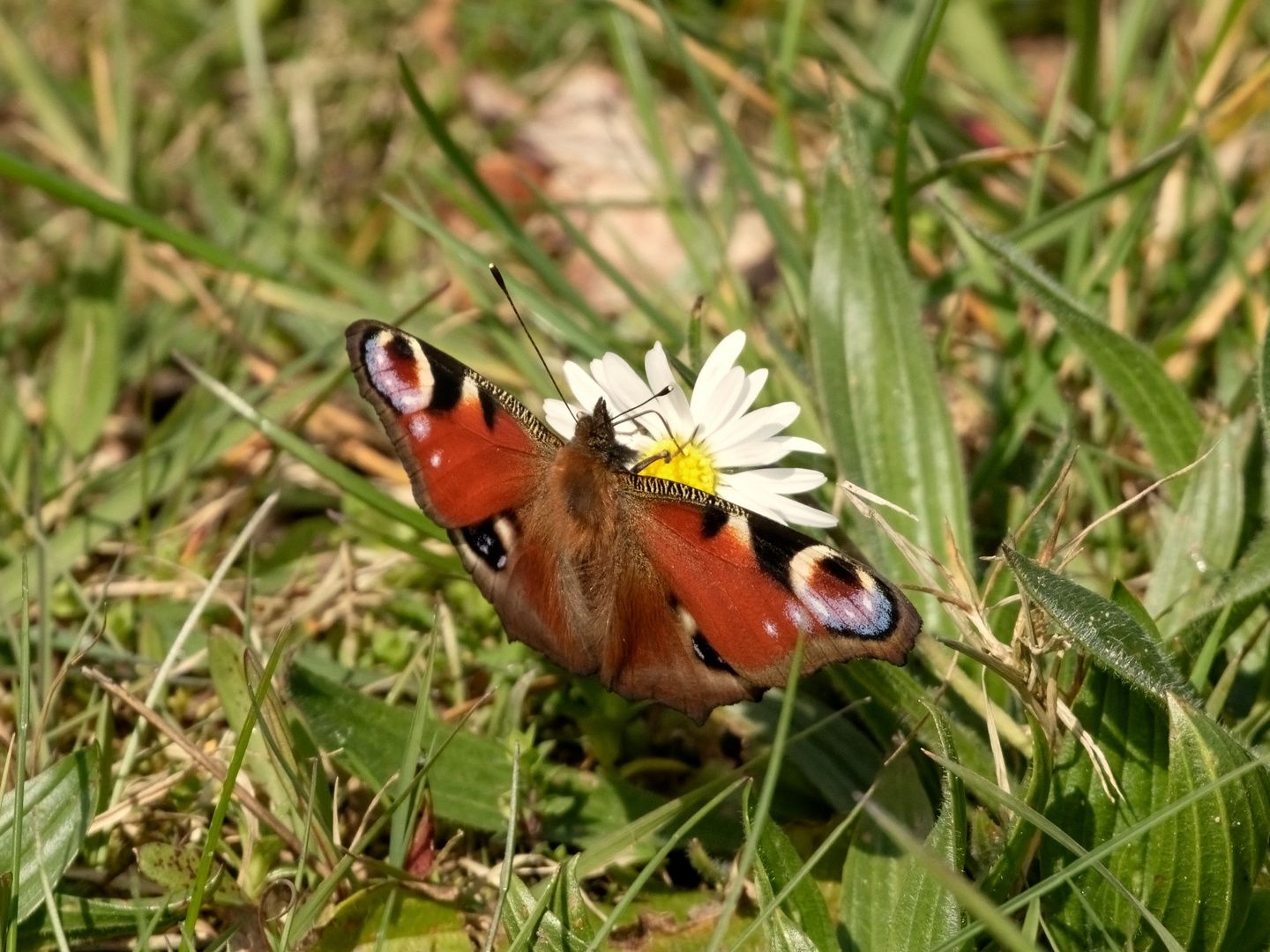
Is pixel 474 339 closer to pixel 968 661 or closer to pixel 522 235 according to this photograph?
pixel 522 235

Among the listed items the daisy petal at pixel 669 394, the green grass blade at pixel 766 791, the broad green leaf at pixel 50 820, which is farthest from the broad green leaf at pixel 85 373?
the green grass blade at pixel 766 791

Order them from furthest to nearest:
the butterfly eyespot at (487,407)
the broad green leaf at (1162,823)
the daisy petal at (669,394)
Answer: the daisy petal at (669,394) < the butterfly eyespot at (487,407) < the broad green leaf at (1162,823)

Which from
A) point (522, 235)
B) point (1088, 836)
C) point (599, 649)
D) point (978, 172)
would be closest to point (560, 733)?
point (599, 649)

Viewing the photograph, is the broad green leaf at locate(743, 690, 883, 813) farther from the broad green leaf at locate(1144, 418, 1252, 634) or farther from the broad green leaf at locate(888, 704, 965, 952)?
the broad green leaf at locate(1144, 418, 1252, 634)

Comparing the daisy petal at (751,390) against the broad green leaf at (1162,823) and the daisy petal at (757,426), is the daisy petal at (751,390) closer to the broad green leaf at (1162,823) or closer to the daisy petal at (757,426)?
the daisy petal at (757,426)

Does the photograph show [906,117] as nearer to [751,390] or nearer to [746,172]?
[746,172]

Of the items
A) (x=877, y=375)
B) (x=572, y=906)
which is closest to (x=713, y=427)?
(x=877, y=375)
